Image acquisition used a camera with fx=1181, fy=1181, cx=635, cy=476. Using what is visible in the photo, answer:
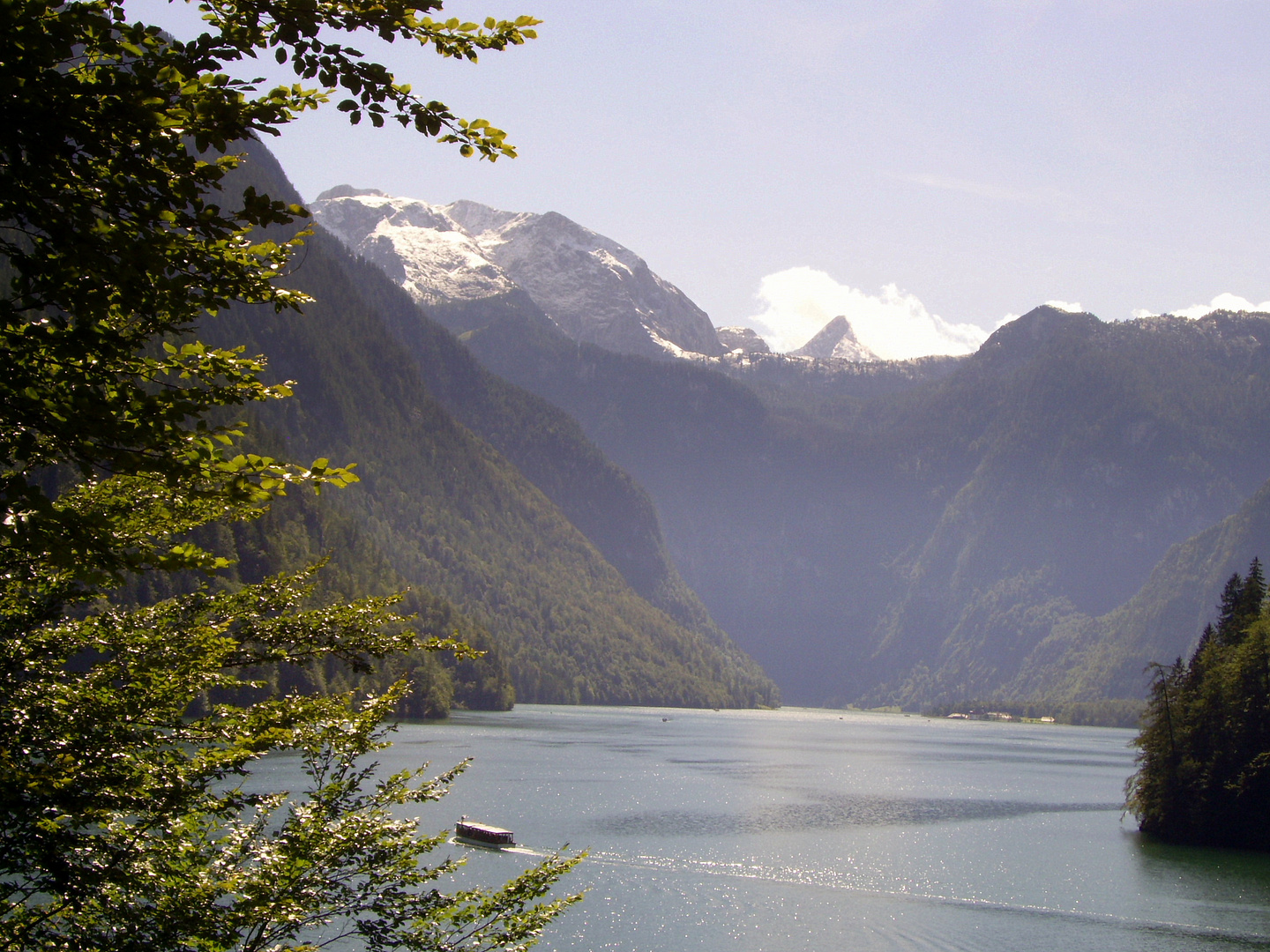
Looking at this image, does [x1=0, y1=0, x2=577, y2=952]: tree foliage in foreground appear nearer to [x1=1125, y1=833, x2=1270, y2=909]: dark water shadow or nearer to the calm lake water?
the calm lake water

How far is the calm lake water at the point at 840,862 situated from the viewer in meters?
54.8

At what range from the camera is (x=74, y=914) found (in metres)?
12.8

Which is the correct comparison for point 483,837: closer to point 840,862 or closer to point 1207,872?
point 840,862

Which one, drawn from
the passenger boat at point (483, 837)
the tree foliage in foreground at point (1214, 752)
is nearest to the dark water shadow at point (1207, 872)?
the tree foliage in foreground at point (1214, 752)

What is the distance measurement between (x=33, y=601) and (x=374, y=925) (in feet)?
18.9

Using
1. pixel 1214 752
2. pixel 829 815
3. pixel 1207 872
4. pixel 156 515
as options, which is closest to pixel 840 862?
pixel 1207 872

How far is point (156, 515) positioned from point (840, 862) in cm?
6656

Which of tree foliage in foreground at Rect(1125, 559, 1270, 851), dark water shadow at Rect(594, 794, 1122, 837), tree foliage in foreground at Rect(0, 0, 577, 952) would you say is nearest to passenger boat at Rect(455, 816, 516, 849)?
dark water shadow at Rect(594, 794, 1122, 837)

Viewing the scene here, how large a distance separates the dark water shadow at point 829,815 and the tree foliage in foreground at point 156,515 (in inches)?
2619

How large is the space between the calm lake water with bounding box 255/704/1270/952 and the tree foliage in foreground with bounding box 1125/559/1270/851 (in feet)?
8.43

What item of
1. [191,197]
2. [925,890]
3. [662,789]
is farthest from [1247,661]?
[191,197]

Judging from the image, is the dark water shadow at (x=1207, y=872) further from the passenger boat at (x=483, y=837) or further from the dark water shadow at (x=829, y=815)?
the passenger boat at (x=483, y=837)

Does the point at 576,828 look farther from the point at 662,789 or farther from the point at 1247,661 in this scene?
the point at 1247,661

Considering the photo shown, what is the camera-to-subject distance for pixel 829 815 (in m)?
96.4
